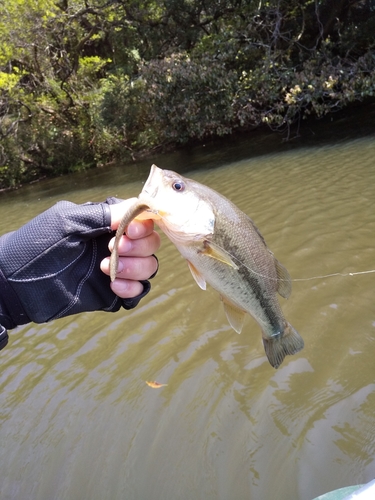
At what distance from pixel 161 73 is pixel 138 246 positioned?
15.7m

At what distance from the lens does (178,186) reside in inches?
80.4

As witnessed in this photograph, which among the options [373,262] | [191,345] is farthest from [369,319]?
[191,345]

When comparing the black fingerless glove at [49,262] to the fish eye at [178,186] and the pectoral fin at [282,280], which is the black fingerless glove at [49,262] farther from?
the pectoral fin at [282,280]

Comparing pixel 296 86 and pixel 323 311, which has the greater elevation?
pixel 296 86

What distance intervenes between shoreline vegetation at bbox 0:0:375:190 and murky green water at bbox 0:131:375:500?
10321 millimetres

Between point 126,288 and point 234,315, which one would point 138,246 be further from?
point 234,315

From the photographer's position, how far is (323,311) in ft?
14.7

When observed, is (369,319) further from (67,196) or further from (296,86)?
(67,196)

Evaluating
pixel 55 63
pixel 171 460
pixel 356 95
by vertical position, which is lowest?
pixel 171 460

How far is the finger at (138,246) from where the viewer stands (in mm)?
2037

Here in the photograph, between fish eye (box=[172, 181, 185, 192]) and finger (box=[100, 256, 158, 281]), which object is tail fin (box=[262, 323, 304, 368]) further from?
fish eye (box=[172, 181, 185, 192])

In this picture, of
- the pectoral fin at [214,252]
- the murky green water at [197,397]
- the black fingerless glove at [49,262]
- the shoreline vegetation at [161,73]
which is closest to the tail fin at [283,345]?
the pectoral fin at [214,252]

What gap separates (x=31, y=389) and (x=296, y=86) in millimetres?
12921

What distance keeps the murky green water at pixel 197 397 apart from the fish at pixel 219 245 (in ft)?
3.58
